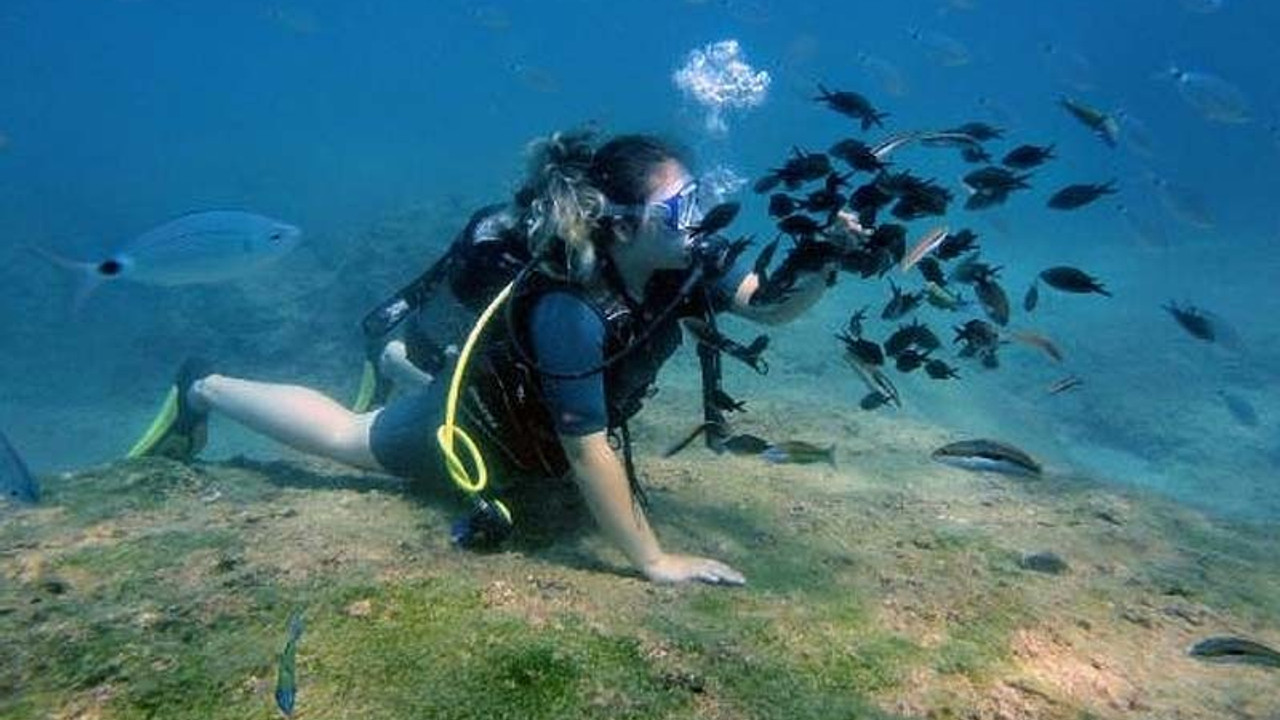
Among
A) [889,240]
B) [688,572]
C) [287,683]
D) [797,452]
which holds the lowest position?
[688,572]

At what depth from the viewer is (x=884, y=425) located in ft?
24.8

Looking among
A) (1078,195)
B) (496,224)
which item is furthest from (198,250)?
(1078,195)

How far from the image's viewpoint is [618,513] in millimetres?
3375

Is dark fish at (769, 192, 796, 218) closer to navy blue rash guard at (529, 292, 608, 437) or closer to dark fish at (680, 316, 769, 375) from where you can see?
dark fish at (680, 316, 769, 375)

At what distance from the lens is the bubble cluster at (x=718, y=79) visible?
2275cm

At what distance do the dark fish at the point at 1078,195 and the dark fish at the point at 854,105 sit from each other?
1262 millimetres

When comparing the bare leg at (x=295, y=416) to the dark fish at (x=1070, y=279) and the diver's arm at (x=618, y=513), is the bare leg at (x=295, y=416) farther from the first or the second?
the dark fish at (x=1070, y=279)

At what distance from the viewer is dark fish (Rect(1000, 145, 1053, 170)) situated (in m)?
4.41

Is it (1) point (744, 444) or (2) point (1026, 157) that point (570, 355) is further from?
(2) point (1026, 157)

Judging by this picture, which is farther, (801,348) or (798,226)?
(801,348)

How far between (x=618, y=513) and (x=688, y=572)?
1.21ft

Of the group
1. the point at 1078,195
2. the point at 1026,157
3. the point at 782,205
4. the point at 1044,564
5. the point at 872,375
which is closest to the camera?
the point at 782,205

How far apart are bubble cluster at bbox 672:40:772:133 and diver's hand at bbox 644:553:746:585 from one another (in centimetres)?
1733

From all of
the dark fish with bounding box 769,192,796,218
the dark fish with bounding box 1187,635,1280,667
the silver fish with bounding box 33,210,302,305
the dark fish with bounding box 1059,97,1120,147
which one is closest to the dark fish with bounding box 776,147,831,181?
the dark fish with bounding box 769,192,796,218
